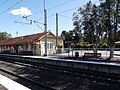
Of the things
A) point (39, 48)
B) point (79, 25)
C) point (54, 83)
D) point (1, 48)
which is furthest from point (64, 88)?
point (1, 48)

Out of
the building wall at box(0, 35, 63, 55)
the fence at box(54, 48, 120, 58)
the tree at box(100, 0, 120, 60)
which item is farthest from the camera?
the building wall at box(0, 35, 63, 55)

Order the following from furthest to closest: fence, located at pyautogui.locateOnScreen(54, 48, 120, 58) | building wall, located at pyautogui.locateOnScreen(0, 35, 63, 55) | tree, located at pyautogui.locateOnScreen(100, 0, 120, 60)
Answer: building wall, located at pyautogui.locateOnScreen(0, 35, 63, 55)
fence, located at pyautogui.locateOnScreen(54, 48, 120, 58)
tree, located at pyautogui.locateOnScreen(100, 0, 120, 60)

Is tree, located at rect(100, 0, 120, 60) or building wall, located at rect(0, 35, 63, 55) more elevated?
tree, located at rect(100, 0, 120, 60)

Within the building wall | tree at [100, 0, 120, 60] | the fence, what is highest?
tree at [100, 0, 120, 60]

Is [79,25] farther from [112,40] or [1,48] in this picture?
[1,48]

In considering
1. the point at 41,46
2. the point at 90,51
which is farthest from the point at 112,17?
the point at 41,46

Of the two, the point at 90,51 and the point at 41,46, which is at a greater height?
the point at 41,46

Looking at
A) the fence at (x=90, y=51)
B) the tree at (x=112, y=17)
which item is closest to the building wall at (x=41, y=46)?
the fence at (x=90, y=51)

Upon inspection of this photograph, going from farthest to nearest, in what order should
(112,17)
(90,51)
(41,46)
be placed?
(41,46) → (90,51) → (112,17)

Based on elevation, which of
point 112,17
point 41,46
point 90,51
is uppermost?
point 112,17

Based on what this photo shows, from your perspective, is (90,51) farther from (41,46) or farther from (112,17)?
(112,17)

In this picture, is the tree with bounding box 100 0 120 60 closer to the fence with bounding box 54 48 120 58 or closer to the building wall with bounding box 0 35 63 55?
the fence with bounding box 54 48 120 58

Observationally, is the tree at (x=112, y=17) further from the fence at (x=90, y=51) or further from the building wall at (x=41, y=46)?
the building wall at (x=41, y=46)

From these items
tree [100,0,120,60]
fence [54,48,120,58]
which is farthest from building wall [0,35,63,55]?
tree [100,0,120,60]
